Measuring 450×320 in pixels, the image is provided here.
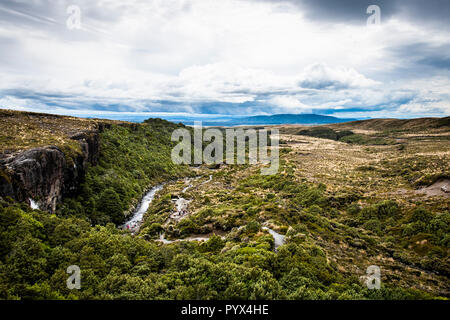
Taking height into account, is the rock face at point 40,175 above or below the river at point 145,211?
above

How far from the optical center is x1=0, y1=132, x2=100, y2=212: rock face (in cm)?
2581

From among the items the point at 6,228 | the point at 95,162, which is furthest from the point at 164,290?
the point at 95,162

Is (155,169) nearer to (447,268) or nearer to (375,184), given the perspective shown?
(375,184)

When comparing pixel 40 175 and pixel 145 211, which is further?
pixel 145 211

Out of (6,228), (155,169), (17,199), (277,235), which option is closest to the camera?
(6,228)

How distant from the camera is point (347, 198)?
136ft

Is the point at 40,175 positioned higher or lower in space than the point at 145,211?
higher

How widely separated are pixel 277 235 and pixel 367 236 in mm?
11373

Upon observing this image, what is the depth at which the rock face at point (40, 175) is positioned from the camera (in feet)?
84.7

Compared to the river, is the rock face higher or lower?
higher

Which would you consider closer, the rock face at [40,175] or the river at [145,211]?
the rock face at [40,175]

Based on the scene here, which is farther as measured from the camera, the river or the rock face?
the river

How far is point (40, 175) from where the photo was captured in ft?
99.7

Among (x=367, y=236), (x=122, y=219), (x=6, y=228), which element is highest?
(x=6, y=228)
